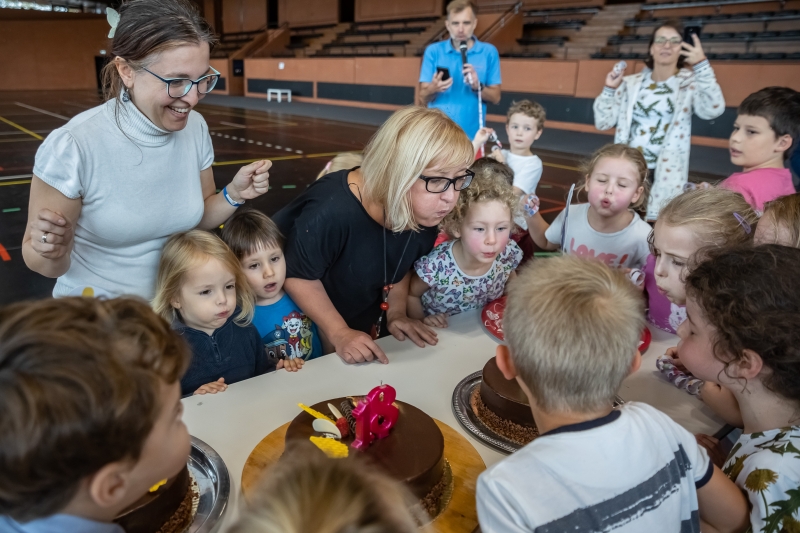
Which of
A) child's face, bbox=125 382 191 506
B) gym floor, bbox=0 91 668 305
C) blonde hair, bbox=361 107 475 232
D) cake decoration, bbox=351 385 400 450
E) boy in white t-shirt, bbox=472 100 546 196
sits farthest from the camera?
gym floor, bbox=0 91 668 305

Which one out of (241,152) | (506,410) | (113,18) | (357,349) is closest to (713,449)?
(506,410)

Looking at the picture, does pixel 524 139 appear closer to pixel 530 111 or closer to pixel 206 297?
pixel 530 111

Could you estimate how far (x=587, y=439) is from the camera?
95 cm

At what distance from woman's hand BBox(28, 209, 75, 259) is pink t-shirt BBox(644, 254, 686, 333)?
2.02 meters

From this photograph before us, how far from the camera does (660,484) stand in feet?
3.25

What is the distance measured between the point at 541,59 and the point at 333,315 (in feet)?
39.2

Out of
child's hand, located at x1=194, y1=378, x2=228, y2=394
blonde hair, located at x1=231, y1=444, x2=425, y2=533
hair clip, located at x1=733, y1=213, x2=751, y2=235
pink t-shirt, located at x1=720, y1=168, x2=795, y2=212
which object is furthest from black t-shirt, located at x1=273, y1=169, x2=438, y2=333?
pink t-shirt, located at x1=720, y1=168, x2=795, y2=212

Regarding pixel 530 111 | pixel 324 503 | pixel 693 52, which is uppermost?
pixel 693 52

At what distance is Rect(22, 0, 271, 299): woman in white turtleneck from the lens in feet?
5.56

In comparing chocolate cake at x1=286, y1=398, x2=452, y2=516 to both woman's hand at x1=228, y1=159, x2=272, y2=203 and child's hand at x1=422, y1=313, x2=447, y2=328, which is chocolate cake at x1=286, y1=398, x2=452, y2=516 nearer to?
child's hand at x1=422, y1=313, x2=447, y2=328

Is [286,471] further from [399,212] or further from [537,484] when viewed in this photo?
[399,212]

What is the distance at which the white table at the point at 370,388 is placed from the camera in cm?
136

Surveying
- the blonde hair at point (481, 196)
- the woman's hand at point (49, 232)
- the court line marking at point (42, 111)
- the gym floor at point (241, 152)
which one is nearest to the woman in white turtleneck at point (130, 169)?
the woman's hand at point (49, 232)

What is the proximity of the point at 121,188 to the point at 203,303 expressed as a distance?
455 mm
